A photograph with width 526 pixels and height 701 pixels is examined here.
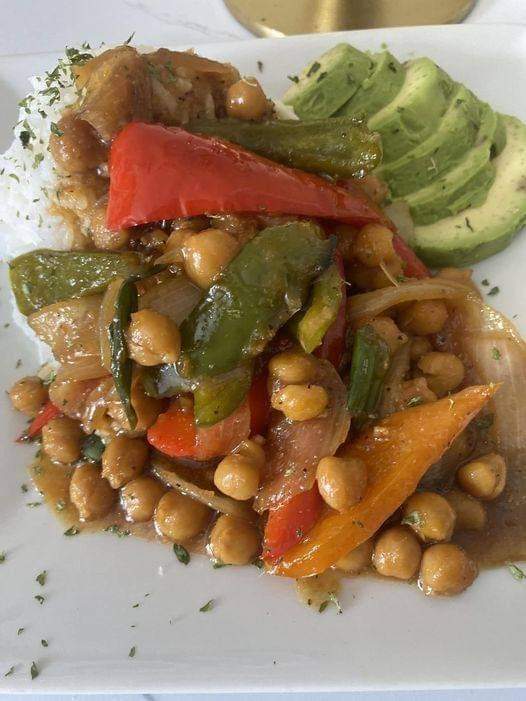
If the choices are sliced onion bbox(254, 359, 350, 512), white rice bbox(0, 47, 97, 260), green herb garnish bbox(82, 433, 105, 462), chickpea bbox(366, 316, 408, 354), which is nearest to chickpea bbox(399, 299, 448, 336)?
chickpea bbox(366, 316, 408, 354)

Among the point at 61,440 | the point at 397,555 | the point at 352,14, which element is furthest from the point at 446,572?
the point at 352,14

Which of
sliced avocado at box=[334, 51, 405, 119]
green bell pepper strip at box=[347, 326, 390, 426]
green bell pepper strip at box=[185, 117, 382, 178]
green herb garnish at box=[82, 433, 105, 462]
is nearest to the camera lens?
green bell pepper strip at box=[347, 326, 390, 426]

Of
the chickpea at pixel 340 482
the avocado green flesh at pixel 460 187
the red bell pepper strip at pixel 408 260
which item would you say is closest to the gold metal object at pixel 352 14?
the avocado green flesh at pixel 460 187

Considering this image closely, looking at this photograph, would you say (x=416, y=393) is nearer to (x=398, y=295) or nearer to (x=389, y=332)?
(x=389, y=332)

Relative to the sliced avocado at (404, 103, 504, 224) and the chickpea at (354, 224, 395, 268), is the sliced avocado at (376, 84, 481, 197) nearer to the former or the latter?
the sliced avocado at (404, 103, 504, 224)

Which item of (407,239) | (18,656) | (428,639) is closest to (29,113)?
(407,239)

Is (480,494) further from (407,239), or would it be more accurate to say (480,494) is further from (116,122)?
(116,122)
